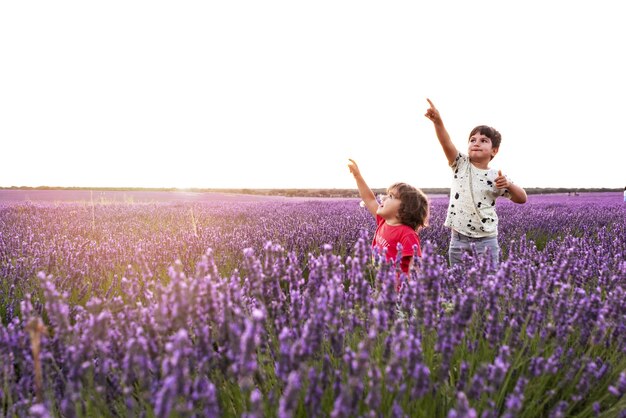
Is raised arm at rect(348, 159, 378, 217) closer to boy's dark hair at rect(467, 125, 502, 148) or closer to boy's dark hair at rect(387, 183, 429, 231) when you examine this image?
boy's dark hair at rect(387, 183, 429, 231)

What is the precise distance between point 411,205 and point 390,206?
0.17 m

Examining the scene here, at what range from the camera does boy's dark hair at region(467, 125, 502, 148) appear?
13.1 ft

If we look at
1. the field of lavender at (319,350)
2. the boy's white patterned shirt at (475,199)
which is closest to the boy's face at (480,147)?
the boy's white patterned shirt at (475,199)

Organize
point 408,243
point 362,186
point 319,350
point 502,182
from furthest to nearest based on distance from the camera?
point 362,186 → point 502,182 → point 408,243 → point 319,350

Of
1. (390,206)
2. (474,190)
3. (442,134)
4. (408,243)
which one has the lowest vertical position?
(408,243)

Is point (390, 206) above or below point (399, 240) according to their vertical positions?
above

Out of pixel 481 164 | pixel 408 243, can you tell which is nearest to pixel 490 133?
pixel 481 164

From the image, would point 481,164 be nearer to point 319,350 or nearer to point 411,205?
point 411,205

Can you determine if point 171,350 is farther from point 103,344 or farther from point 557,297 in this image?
point 557,297

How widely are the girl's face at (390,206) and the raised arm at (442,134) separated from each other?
74cm

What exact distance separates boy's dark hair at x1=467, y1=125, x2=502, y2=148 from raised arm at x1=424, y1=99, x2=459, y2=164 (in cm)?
21

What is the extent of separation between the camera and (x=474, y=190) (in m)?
4.03

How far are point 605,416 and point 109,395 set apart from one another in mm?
1807

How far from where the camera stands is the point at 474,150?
3.95 meters
